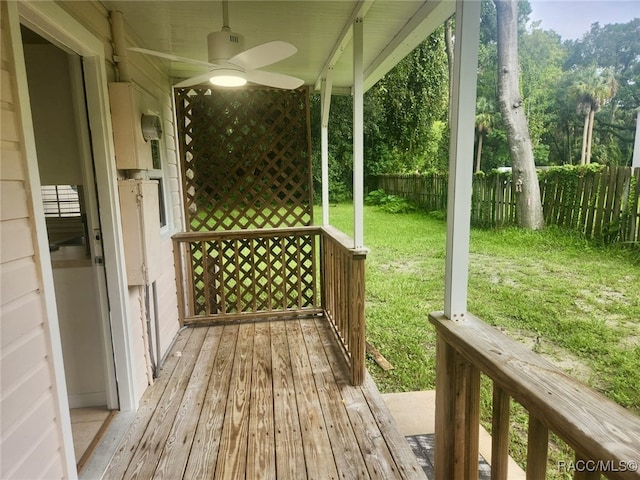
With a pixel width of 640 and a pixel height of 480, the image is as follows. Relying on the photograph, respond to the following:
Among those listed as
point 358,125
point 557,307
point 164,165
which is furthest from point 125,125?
point 557,307

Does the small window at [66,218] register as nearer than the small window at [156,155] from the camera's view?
Yes

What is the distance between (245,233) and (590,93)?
9.52ft

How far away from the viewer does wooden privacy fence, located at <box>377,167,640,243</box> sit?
108cm

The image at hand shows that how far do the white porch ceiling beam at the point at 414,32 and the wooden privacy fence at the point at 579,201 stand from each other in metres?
1.06

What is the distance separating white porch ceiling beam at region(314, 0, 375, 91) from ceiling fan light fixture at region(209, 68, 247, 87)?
2.46 ft

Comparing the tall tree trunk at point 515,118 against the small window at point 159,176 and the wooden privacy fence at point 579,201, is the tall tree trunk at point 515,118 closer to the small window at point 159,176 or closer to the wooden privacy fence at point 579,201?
the wooden privacy fence at point 579,201

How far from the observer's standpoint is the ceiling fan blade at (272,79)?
205 centimetres

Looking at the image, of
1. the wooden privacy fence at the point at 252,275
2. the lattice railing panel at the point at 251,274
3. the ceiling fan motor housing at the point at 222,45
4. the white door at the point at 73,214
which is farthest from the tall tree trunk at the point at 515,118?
the lattice railing panel at the point at 251,274

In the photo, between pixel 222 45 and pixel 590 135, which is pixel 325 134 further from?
pixel 590 135

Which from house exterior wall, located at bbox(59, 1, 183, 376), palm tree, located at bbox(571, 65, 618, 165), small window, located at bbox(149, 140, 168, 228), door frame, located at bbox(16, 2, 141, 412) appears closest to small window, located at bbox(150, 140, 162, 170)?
small window, located at bbox(149, 140, 168, 228)

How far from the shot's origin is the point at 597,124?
1.05 meters

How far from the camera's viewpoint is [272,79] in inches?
86.0

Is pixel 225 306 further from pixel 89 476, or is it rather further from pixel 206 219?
pixel 89 476

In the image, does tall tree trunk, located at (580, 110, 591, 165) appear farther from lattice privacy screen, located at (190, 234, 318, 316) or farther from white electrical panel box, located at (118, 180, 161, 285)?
lattice privacy screen, located at (190, 234, 318, 316)
